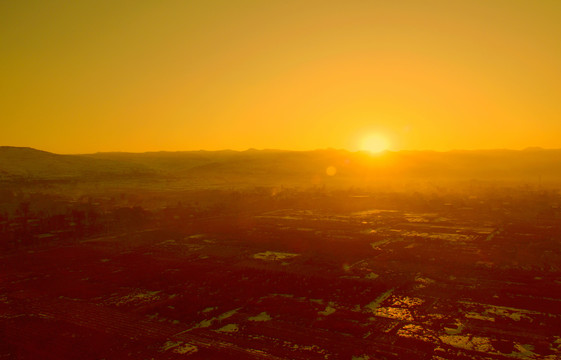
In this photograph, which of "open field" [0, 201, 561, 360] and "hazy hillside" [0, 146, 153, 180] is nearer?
"open field" [0, 201, 561, 360]

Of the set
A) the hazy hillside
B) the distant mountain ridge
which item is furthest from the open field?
the hazy hillside

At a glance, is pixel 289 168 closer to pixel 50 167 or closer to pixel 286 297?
pixel 50 167

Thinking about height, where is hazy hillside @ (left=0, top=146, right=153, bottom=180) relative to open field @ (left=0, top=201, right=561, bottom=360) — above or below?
above

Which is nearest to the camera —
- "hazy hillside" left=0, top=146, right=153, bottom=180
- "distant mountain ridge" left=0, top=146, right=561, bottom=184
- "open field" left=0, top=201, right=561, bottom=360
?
"open field" left=0, top=201, right=561, bottom=360

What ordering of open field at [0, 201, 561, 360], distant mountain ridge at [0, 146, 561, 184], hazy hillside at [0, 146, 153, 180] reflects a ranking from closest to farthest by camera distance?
1. open field at [0, 201, 561, 360]
2. hazy hillside at [0, 146, 153, 180]
3. distant mountain ridge at [0, 146, 561, 184]

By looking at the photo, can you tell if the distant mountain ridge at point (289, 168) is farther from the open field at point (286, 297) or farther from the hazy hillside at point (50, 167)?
the open field at point (286, 297)

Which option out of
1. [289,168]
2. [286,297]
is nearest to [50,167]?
[289,168]

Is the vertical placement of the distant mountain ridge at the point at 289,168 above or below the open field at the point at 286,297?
above

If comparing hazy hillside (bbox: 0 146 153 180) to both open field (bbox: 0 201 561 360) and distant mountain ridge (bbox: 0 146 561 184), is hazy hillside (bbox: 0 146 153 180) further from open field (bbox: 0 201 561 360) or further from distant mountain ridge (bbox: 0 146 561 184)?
open field (bbox: 0 201 561 360)

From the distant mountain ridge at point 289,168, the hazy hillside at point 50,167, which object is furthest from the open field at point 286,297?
the hazy hillside at point 50,167
